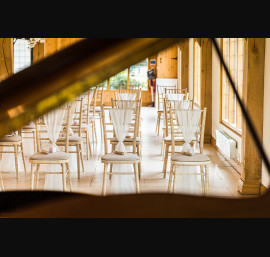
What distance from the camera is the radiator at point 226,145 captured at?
6785mm

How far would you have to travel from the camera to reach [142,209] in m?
0.88

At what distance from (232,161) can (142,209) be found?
6.26m

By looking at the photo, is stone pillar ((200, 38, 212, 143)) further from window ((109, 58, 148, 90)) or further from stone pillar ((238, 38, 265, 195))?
window ((109, 58, 148, 90))

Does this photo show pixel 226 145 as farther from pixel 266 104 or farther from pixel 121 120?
pixel 121 120

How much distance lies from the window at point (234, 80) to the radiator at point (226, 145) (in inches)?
6.8

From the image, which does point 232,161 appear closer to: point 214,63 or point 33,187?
point 214,63

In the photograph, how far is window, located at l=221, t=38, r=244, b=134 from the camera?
6902 mm

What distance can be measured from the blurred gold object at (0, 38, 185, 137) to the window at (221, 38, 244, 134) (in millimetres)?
6045

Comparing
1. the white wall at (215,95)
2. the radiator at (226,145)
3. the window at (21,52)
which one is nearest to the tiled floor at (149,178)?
the radiator at (226,145)

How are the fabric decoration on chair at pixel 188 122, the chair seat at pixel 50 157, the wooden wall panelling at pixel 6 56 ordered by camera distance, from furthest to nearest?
1. the wooden wall panelling at pixel 6 56
2. the fabric decoration on chair at pixel 188 122
3. the chair seat at pixel 50 157

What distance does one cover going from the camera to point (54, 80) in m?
0.83

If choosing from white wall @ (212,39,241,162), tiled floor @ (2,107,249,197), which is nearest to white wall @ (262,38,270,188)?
tiled floor @ (2,107,249,197)

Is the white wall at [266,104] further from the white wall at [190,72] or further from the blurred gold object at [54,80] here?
the white wall at [190,72]
